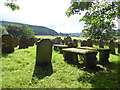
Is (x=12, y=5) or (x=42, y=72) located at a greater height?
(x=12, y=5)

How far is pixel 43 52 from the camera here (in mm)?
8531

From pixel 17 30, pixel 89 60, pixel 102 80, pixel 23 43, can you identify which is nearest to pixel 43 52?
pixel 89 60

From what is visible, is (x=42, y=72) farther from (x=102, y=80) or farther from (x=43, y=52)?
(x=102, y=80)

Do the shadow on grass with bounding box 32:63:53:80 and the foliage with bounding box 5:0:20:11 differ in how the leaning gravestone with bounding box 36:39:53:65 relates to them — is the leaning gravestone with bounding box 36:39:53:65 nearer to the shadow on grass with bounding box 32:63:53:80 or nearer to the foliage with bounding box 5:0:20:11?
the shadow on grass with bounding box 32:63:53:80

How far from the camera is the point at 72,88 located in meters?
4.51

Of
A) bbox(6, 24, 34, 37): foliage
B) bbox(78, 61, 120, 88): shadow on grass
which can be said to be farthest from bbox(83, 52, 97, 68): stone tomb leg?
bbox(6, 24, 34, 37): foliage

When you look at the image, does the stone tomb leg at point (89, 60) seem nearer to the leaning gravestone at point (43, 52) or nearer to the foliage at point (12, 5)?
the leaning gravestone at point (43, 52)

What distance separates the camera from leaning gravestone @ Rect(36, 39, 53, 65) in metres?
8.32

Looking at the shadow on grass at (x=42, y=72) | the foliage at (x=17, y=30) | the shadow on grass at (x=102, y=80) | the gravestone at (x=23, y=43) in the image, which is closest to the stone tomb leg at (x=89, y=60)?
the shadow on grass at (x=102, y=80)

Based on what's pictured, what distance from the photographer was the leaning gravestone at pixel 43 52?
27.3 ft

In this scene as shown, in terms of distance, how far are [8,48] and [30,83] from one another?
9.95 m

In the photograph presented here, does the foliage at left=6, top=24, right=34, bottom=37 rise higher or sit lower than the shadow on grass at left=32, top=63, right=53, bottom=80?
higher

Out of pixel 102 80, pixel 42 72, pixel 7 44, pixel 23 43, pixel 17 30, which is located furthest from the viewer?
pixel 17 30

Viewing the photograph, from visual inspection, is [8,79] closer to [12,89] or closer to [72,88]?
[12,89]
